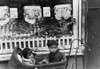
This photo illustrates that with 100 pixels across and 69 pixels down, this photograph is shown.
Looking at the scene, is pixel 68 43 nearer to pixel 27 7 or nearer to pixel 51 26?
pixel 51 26

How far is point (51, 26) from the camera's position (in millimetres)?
4379

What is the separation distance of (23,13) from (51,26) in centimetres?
62

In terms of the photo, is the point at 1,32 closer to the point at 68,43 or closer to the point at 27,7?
the point at 27,7

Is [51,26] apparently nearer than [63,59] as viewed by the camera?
No

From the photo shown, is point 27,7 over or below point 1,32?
over

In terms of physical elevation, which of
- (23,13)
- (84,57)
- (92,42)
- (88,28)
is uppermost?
(23,13)

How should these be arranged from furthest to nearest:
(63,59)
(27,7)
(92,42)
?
(92,42) → (27,7) → (63,59)

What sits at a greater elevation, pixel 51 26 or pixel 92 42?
pixel 51 26

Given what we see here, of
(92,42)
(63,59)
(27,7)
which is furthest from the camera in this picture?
(92,42)

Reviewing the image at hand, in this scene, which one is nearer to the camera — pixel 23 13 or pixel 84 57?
pixel 23 13

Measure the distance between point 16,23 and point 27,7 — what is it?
38cm

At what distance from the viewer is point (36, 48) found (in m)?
4.39

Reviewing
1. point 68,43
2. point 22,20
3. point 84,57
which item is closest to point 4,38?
point 22,20

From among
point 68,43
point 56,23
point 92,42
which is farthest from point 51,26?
point 92,42
